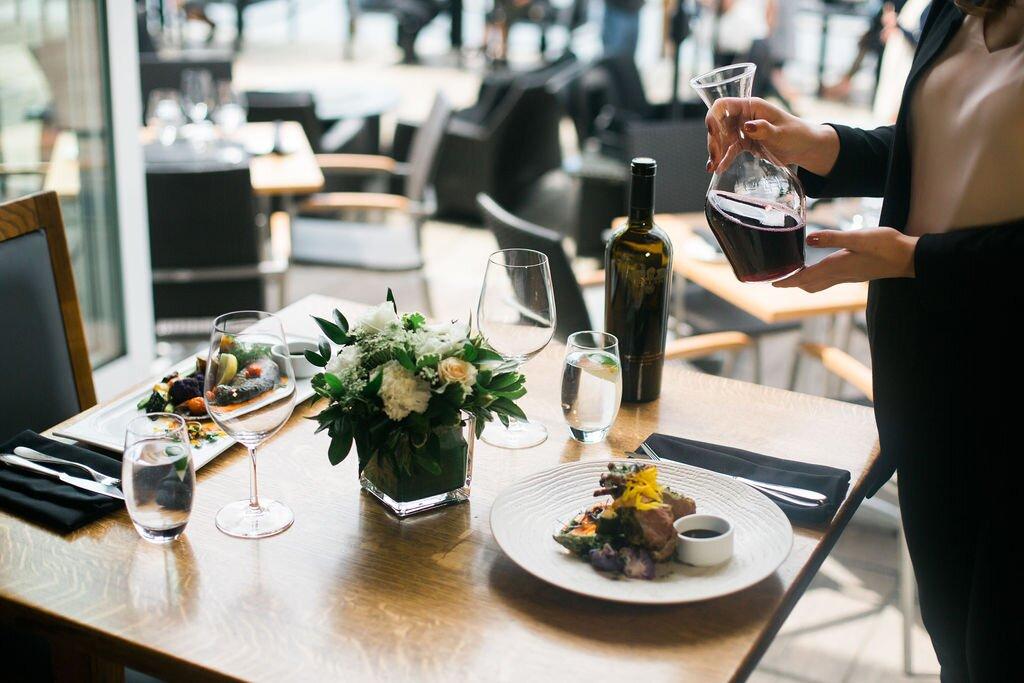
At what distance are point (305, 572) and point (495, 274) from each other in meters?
0.47

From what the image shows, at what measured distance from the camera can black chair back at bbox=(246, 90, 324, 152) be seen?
4.75 m

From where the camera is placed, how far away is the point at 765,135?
1.39 meters

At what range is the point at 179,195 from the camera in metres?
3.14

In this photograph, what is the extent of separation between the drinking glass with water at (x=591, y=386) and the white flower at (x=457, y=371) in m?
0.25

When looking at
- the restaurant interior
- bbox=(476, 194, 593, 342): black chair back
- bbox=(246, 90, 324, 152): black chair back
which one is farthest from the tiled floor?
bbox=(476, 194, 593, 342): black chair back

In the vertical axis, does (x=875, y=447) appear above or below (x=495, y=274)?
below

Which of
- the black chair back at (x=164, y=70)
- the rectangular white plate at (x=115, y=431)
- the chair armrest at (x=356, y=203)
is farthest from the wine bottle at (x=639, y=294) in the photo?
the black chair back at (x=164, y=70)

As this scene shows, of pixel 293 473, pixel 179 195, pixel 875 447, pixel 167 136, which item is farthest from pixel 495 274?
pixel 167 136

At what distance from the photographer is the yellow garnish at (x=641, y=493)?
1.17 meters

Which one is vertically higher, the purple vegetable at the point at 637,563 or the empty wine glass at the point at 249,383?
the empty wine glass at the point at 249,383

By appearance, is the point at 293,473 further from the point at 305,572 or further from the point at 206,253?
the point at 206,253

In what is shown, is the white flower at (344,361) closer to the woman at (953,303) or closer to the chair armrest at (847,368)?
the woman at (953,303)

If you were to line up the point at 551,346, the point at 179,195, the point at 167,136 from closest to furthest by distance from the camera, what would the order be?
1. the point at 551,346
2. the point at 179,195
3. the point at 167,136

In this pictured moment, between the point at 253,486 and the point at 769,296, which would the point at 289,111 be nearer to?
the point at 769,296
